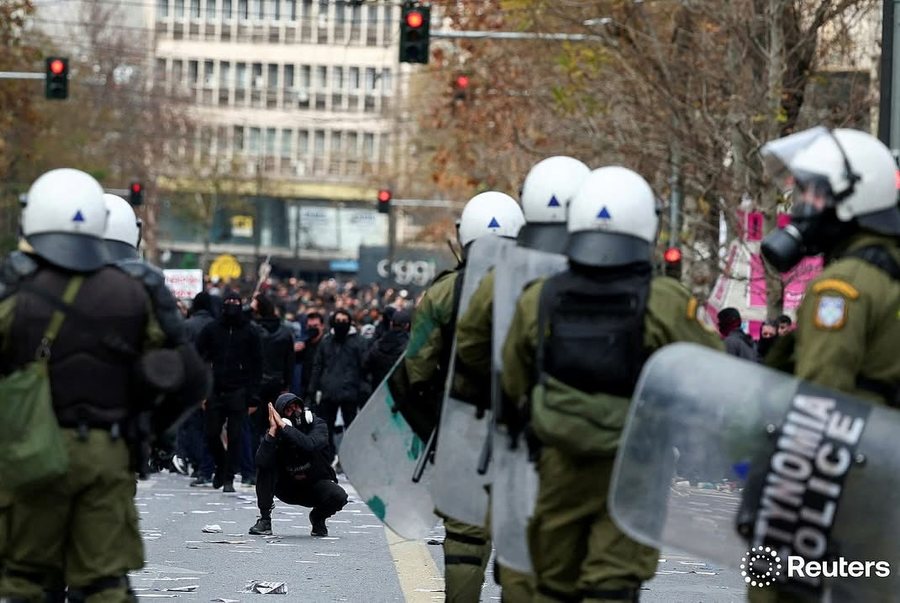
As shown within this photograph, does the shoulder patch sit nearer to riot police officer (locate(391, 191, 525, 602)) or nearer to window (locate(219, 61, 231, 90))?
riot police officer (locate(391, 191, 525, 602))

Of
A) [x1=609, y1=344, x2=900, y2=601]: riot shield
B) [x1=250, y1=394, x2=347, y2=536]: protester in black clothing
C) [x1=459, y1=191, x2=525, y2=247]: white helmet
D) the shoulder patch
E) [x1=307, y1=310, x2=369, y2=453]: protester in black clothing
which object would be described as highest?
the shoulder patch

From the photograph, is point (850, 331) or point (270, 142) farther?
point (270, 142)

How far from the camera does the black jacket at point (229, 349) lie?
19.7 metres

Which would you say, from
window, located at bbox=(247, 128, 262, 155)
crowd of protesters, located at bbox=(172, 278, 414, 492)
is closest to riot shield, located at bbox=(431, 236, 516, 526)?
crowd of protesters, located at bbox=(172, 278, 414, 492)

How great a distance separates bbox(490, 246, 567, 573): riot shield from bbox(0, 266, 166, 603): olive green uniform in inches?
48.9

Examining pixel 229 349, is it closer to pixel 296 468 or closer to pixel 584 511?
pixel 296 468

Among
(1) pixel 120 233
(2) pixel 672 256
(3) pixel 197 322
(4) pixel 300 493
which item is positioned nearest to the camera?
(1) pixel 120 233

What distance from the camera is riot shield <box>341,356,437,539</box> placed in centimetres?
1014

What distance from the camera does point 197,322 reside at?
20.8 m

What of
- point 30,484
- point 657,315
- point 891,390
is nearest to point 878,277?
point 891,390

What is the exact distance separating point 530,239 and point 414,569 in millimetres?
4671

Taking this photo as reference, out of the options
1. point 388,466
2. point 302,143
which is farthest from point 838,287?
point 302,143

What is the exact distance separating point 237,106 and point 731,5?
8552cm

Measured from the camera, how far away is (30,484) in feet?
23.9
